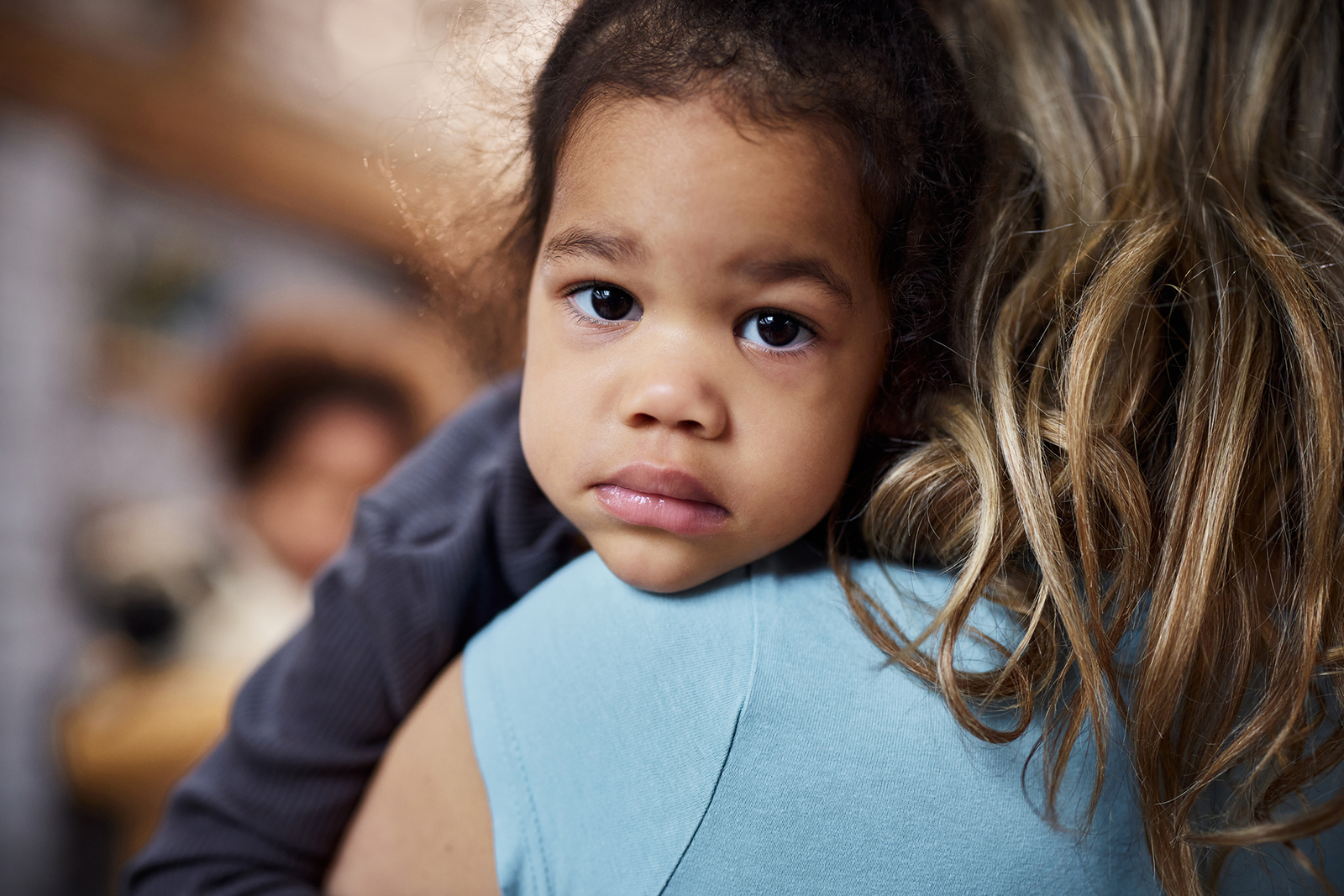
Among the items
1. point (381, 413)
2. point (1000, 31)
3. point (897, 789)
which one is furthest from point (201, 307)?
point (897, 789)

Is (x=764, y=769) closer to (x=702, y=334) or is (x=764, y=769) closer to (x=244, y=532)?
(x=702, y=334)

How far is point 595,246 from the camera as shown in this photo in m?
0.56

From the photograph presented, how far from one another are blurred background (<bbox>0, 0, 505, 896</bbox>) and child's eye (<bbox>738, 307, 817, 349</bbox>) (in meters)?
1.59

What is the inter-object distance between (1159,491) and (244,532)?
245 centimetres

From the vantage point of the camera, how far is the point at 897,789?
0.50m

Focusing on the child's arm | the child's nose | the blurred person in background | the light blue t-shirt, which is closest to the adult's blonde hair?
the light blue t-shirt

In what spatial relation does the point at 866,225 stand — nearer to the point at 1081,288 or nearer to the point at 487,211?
the point at 1081,288

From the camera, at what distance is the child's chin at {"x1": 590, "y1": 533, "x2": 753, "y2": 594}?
1.81ft

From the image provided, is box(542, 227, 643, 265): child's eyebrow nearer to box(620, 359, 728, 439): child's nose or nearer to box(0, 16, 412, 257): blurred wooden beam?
box(620, 359, 728, 439): child's nose

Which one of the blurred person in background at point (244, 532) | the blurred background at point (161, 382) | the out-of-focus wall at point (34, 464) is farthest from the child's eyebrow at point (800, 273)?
the out-of-focus wall at point (34, 464)

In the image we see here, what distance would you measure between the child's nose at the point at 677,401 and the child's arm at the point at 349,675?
1.05 ft

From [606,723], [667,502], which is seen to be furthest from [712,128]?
[606,723]

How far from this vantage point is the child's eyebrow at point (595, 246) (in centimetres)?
54

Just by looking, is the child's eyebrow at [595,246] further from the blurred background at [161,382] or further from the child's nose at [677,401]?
the blurred background at [161,382]
